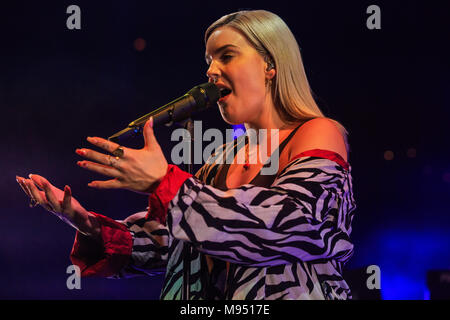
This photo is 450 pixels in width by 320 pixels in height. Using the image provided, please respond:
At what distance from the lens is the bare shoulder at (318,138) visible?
4.26 feet

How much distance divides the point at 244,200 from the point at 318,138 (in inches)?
13.0

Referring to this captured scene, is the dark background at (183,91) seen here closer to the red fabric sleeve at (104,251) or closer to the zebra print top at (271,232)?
the red fabric sleeve at (104,251)

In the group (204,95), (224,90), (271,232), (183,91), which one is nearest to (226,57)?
(224,90)

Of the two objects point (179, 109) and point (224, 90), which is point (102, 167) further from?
point (224, 90)

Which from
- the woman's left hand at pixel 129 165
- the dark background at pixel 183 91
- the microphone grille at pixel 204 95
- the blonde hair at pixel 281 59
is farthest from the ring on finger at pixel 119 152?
the dark background at pixel 183 91

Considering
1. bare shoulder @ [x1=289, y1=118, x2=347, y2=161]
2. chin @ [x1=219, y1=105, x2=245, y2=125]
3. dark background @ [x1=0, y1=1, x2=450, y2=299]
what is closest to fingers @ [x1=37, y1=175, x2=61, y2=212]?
chin @ [x1=219, y1=105, x2=245, y2=125]

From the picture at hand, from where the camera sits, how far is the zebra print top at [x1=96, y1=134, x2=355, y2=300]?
108cm

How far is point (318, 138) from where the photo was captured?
1.31 meters

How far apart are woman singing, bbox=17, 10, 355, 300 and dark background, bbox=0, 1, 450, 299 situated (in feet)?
5.47

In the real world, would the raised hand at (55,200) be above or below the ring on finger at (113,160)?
below

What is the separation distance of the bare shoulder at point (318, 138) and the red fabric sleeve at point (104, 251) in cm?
63

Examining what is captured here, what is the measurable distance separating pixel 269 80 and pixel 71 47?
6.84 ft
